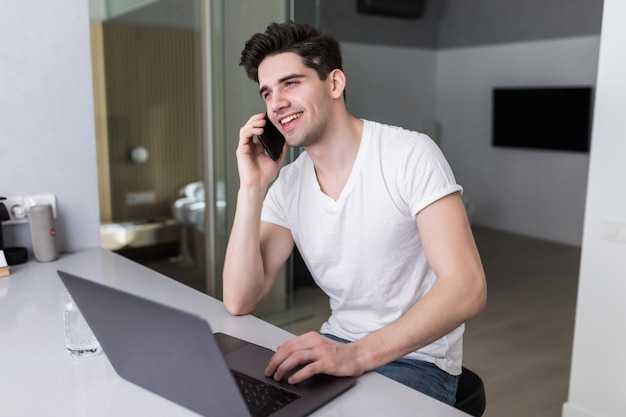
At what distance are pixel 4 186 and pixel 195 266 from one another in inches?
75.7

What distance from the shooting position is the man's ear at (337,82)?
5.56 ft

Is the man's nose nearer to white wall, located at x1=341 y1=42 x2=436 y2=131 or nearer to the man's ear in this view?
the man's ear

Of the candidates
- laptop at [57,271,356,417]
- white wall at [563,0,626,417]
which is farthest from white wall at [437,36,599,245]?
laptop at [57,271,356,417]

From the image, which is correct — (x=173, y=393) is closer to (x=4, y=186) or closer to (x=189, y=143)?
(x=4, y=186)

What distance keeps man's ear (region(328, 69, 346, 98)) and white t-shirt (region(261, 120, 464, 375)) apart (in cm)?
12

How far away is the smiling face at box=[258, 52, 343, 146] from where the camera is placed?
5.37 ft

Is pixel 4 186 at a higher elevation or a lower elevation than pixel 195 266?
higher

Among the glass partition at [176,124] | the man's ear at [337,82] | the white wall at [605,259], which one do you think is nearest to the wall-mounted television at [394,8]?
the glass partition at [176,124]

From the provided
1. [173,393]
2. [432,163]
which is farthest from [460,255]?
[173,393]

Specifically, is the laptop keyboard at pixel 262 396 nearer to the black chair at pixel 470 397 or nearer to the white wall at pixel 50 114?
the black chair at pixel 470 397

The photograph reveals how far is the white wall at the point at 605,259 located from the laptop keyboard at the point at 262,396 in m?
1.82

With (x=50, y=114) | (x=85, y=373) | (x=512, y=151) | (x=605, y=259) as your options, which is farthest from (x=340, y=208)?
(x=512, y=151)

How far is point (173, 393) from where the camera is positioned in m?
1.03

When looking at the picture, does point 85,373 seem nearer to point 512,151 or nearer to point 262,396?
point 262,396
